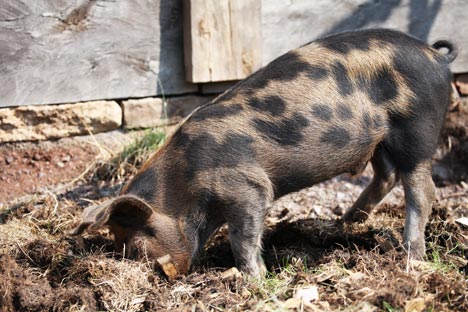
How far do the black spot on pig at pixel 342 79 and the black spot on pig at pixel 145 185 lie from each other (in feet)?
4.37

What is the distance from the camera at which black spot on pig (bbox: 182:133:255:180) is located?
4.80 m

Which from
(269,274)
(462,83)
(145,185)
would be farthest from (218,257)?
(462,83)

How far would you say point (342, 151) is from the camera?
16.4 feet

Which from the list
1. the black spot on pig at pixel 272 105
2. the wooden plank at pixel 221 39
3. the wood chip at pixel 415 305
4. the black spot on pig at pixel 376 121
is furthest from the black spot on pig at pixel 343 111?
the wooden plank at pixel 221 39

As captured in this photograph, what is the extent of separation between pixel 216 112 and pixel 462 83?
12.7 ft

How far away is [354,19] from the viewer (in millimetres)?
7332

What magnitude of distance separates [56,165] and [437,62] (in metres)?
3.38

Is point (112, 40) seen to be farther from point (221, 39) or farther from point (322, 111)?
point (322, 111)

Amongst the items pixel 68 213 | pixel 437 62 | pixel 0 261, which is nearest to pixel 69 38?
pixel 68 213

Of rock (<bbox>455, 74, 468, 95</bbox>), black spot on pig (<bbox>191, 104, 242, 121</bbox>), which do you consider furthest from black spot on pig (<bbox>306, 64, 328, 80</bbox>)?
rock (<bbox>455, 74, 468, 95</bbox>)

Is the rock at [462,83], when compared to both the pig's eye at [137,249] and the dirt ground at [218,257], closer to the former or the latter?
the dirt ground at [218,257]

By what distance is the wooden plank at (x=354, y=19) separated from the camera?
7090mm

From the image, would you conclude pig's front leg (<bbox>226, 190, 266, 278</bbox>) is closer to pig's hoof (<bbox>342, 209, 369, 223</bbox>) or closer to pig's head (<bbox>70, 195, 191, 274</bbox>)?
pig's head (<bbox>70, 195, 191, 274</bbox>)

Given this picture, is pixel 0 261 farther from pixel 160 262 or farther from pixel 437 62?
pixel 437 62
